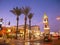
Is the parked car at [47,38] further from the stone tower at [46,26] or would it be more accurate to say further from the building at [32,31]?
the building at [32,31]

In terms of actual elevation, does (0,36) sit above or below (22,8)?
below

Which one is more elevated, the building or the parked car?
the building

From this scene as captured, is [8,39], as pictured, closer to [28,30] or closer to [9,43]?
[9,43]

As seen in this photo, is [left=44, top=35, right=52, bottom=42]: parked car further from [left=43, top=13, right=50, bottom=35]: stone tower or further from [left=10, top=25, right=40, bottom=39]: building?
[left=10, top=25, right=40, bottom=39]: building

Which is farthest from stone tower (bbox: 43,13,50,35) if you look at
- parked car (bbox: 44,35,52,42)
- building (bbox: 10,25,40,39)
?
building (bbox: 10,25,40,39)

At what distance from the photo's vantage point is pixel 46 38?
841 centimetres

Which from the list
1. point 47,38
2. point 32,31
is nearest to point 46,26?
point 47,38

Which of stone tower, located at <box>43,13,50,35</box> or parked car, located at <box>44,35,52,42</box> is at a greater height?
stone tower, located at <box>43,13,50,35</box>

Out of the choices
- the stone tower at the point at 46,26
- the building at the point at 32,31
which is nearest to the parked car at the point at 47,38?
the stone tower at the point at 46,26

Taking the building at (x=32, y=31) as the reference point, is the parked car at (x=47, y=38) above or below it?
below

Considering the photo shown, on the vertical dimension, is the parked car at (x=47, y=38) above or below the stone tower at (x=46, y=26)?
below

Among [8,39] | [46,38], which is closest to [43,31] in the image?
[46,38]

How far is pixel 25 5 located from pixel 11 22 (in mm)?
878

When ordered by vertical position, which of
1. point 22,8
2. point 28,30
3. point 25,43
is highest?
point 22,8
